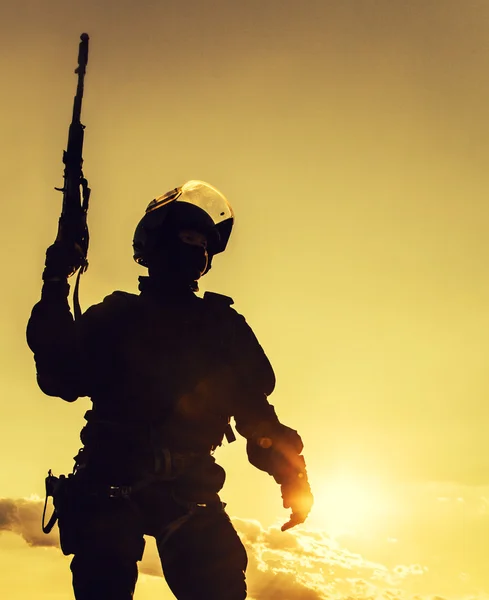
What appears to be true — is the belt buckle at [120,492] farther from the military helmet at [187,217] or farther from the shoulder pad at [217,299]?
the military helmet at [187,217]

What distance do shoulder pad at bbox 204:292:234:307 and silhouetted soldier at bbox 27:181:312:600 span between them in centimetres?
Result: 2

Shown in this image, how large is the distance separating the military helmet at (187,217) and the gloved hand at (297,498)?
2.29 metres

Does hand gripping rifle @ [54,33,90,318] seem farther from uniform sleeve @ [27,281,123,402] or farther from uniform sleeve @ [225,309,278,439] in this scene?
uniform sleeve @ [225,309,278,439]

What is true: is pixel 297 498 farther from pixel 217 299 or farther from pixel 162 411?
pixel 217 299

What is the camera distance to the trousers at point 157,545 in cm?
671

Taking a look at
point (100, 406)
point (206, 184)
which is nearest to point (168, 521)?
point (100, 406)

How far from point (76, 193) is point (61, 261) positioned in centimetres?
80

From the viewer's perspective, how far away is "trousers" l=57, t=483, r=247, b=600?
6715mm

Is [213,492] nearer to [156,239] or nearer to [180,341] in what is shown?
[180,341]

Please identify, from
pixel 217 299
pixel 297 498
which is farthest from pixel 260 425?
pixel 217 299

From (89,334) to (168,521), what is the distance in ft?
5.63

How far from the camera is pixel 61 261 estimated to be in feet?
23.7

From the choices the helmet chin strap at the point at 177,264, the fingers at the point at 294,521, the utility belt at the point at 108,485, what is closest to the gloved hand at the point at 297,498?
the fingers at the point at 294,521

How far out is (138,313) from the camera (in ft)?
25.2
